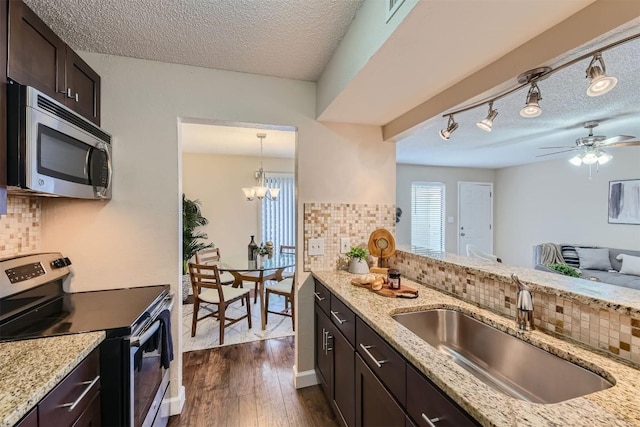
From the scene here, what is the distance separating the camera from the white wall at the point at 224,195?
4.71 meters

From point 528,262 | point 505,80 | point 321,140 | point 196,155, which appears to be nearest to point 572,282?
point 505,80

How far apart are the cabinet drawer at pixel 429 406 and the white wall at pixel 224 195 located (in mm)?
4161

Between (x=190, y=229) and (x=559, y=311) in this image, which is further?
(x=190, y=229)

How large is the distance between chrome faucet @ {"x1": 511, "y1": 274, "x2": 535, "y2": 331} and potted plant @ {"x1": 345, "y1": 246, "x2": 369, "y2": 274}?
1.07 metres

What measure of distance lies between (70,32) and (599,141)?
455 cm

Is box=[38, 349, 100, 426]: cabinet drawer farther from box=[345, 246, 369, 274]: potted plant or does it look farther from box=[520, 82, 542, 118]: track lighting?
box=[520, 82, 542, 118]: track lighting

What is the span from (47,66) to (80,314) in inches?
46.6

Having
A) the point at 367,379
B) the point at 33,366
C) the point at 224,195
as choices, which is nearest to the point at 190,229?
the point at 224,195

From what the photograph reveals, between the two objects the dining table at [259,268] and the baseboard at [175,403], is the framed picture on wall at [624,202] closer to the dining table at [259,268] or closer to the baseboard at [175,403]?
the dining table at [259,268]

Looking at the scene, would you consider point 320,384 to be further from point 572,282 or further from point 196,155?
point 196,155

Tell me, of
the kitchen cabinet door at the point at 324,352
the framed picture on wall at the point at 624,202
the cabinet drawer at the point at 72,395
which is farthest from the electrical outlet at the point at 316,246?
the framed picture on wall at the point at 624,202

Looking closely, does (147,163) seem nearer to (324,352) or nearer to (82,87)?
(82,87)

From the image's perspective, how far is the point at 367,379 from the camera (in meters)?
1.33

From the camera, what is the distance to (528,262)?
577cm
